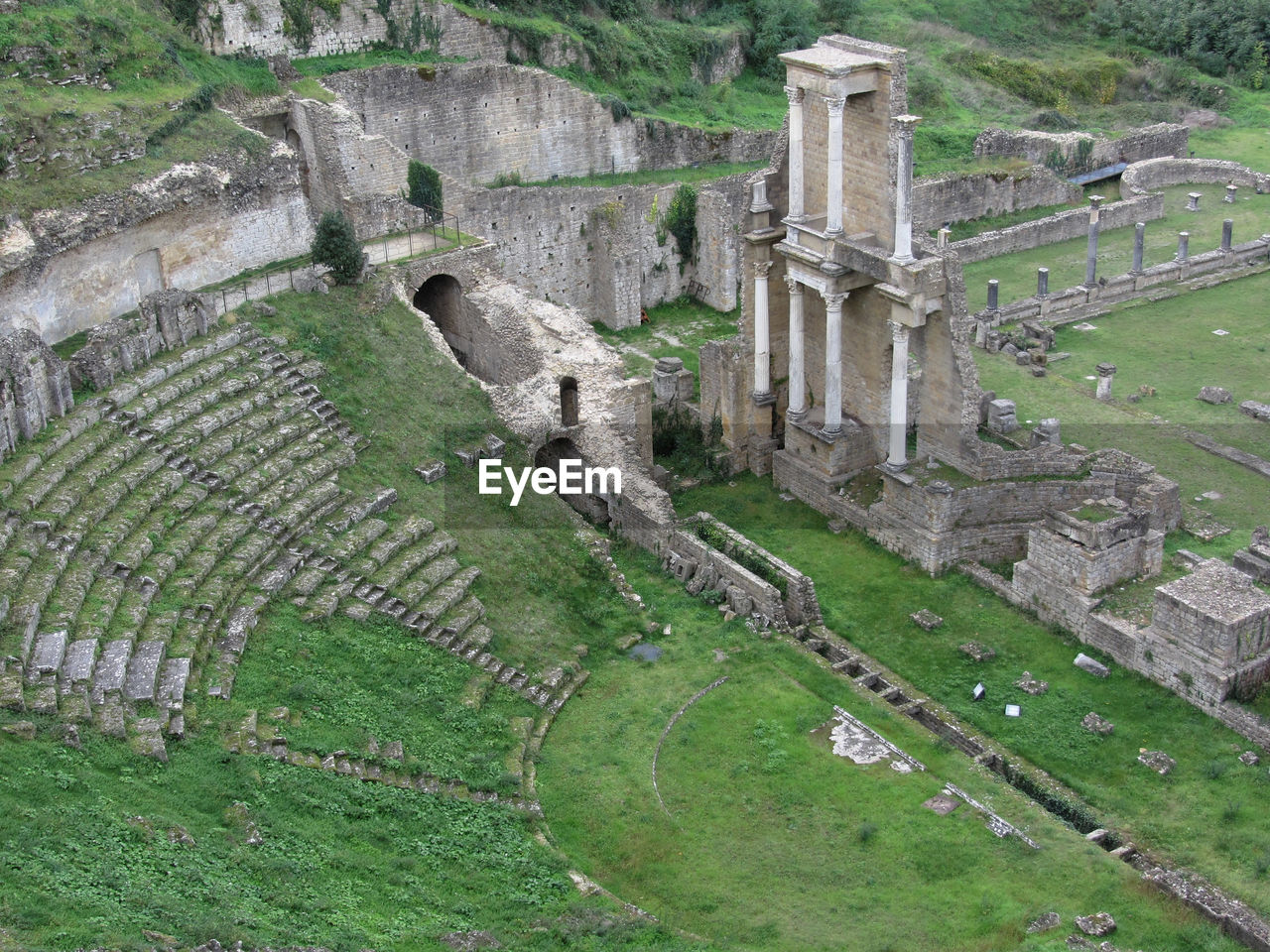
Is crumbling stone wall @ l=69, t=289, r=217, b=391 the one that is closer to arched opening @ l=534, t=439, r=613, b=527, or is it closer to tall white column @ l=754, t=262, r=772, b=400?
arched opening @ l=534, t=439, r=613, b=527

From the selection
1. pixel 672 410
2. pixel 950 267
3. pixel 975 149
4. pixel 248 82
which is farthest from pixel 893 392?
pixel 975 149

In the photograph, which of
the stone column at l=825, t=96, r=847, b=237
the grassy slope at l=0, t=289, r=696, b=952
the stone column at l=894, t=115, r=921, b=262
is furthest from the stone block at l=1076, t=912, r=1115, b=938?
the stone column at l=825, t=96, r=847, b=237

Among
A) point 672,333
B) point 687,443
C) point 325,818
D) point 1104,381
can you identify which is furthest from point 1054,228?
point 325,818

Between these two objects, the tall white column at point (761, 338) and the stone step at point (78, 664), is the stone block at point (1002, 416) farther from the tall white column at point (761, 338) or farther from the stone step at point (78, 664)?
the stone step at point (78, 664)

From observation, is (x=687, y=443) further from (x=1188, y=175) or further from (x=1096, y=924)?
(x=1188, y=175)

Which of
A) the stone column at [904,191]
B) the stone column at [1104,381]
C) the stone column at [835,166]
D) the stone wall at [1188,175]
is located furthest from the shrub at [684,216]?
the stone wall at [1188,175]

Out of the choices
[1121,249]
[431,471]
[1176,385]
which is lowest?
[1176,385]
